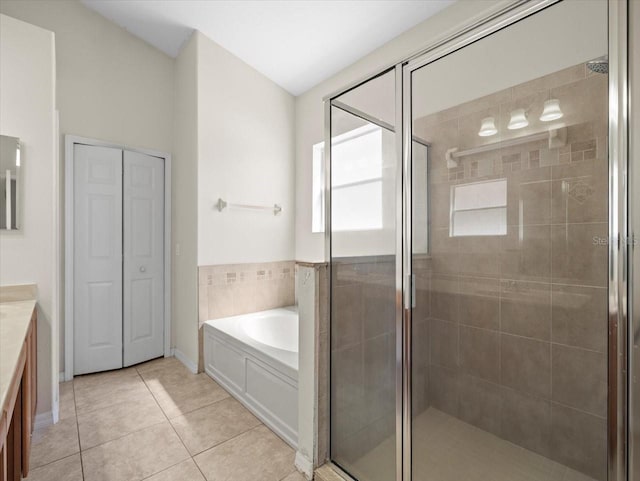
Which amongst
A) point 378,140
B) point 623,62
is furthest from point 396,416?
point 623,62

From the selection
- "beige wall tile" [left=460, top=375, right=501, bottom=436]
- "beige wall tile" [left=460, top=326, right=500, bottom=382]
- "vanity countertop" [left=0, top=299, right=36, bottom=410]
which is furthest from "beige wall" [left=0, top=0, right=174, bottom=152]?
"beige wall tile" [left=460, top=375, right=501, bottom=436]

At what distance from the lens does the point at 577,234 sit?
99cm

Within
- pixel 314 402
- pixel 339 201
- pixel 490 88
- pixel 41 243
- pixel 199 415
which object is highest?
pixel 490 88

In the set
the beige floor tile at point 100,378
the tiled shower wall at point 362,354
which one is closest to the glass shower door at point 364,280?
the tiled shower wall at point 362,354

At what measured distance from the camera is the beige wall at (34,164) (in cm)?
185

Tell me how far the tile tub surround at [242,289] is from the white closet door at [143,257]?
66 cm

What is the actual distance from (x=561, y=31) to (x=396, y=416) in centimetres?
148

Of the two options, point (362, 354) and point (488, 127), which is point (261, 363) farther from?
point (488, 127)

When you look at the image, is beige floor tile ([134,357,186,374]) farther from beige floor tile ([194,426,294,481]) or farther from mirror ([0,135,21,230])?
mirror ([0,135,21,230])

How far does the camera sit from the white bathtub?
1.86 metres

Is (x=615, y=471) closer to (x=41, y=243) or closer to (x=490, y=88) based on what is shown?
(x=490, y=88)

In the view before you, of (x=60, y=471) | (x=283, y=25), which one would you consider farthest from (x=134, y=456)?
(x=283, y=25)

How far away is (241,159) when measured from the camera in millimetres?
3125

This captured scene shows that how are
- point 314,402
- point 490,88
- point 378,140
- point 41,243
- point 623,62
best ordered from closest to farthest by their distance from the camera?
1. point 623,62
2. point 490,88
3. point 378,140
4. point 314,402
5. point 41,243
